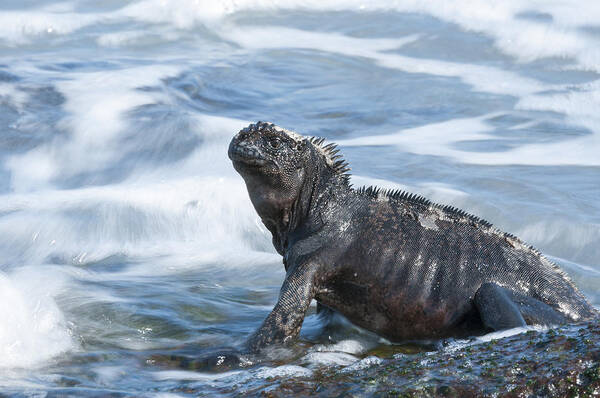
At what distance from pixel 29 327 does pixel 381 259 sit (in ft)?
6.85

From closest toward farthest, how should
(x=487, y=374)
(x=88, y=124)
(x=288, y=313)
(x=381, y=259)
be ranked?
(x=487, y=374) → (x=288, y=313) → (x=381, y=259) → (x=88, y=124)

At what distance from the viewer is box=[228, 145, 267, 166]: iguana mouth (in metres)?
4.93

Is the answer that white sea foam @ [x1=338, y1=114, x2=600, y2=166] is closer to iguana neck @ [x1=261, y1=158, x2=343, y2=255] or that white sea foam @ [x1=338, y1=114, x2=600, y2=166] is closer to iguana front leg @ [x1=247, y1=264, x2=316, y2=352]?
iguana neck @ [x1=261, y1=158, x2=343, y2=255]

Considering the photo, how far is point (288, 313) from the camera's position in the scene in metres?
4.91

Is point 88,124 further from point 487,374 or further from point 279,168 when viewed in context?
point 487,374

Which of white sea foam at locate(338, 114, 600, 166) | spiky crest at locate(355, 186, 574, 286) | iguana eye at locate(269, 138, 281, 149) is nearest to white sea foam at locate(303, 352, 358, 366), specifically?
spiky crest at locate(355, 186, 574, 286)

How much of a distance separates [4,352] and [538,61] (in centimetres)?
1293

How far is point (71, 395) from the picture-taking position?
3826 millimetres

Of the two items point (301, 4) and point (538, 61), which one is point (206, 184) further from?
point (301, 4)

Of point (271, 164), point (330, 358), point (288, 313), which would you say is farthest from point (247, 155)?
point (330, 358)

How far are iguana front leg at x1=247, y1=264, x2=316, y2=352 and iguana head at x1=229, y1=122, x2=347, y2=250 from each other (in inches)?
17.1

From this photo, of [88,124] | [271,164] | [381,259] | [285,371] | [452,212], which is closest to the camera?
[285,371]

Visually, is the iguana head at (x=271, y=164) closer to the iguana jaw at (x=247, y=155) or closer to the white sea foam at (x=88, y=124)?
the iguana jaw at (x=247, y=155)

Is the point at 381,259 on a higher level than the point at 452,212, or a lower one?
lower
